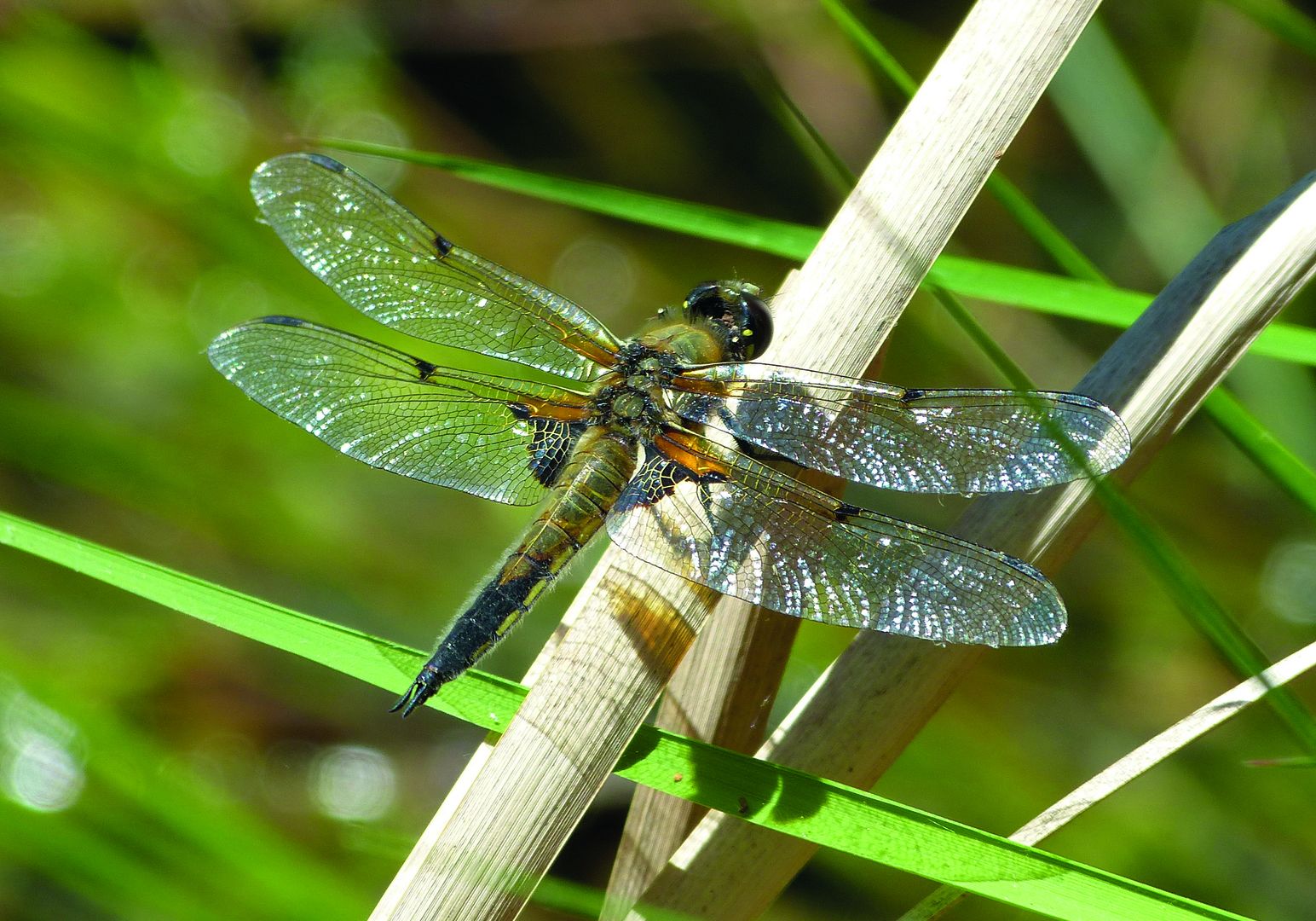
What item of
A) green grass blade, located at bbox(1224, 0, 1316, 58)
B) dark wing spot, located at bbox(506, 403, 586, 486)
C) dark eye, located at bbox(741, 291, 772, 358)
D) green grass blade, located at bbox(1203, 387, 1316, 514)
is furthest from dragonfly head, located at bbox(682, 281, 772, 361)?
green grass blade, located at bbox(1224, 0, 1316, 58)

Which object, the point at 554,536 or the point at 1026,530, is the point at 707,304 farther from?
the point at 1026,530

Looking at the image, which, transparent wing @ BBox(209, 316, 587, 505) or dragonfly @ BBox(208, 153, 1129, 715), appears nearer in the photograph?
dragonfly @ BBox(208, 153, 1129, 715)

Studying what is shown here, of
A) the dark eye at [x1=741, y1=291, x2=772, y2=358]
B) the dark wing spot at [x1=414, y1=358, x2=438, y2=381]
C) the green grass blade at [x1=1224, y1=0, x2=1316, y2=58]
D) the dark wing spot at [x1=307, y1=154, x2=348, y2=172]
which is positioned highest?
the green grass blade at [x1=1224, y1=0, x2=1316, y2=58]

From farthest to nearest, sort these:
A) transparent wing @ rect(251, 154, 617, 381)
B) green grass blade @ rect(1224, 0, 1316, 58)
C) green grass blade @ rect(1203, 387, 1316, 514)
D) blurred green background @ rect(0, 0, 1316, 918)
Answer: blurred green background @ rect(0, 0, 1316, 918) < transparent wing @ rect(251, 154, 617, 381) < green grass blade @ rect(1224, 0, 1316, 58) < green grass blade @ rect(1203, 387, 1316, 514)

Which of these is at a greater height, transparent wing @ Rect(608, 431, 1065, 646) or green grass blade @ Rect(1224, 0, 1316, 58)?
green grass blade @ Rect(1224, 0, 1316, 58)

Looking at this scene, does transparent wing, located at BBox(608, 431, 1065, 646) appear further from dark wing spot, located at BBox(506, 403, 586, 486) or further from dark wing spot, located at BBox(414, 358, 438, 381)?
dark wing spot, located at BBox(414, 358, 438, 381)

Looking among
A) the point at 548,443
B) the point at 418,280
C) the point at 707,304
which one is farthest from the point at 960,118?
the point at 418,280

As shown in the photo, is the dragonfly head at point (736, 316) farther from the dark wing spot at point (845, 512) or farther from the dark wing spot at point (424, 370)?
the dark wing spot at point (424, 370)

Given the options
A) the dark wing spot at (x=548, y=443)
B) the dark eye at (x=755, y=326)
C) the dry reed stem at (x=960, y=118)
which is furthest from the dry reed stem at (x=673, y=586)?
the dark wing spot at (x=548, y=443)
